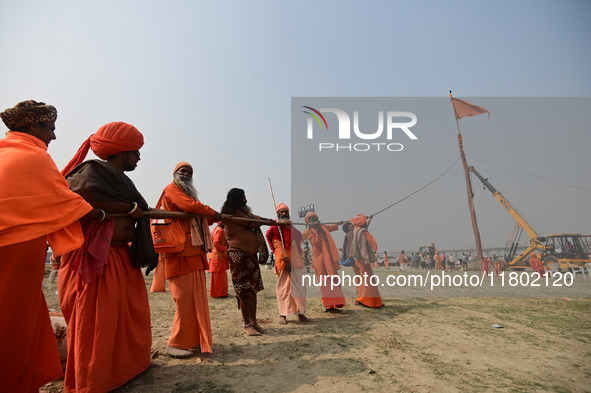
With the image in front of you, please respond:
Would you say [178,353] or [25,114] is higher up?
[25,114]

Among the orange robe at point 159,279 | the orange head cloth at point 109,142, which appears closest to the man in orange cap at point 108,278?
the orange head cloth at point 109,142

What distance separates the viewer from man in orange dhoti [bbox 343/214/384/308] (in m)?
6.36

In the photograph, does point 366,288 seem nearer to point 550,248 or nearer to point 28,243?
point 28,243

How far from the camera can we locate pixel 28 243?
2.11 m

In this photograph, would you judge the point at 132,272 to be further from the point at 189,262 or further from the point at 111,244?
the point at 189,262

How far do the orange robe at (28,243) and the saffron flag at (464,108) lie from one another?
51.3 ft

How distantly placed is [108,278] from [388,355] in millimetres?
3037

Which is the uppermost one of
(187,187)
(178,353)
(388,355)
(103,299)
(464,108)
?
(464,108)

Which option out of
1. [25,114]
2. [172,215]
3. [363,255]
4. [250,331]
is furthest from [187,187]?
[363,255]

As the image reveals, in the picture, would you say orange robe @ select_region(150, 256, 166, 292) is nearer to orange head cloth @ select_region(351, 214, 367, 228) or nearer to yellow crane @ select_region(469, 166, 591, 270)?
orange head cloth @ select_region(351, 214, 367, 228)

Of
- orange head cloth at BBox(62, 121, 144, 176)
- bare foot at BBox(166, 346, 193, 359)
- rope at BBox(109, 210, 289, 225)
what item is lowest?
bare foot at BBox(166, 346, 193, 359)

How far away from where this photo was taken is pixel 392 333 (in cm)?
432

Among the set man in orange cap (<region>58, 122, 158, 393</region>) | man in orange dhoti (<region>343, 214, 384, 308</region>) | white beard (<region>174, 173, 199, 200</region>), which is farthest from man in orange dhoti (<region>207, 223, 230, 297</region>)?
man in orange cap (<region>58, 122, 158, 393</region>)

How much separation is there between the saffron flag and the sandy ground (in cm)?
1062
